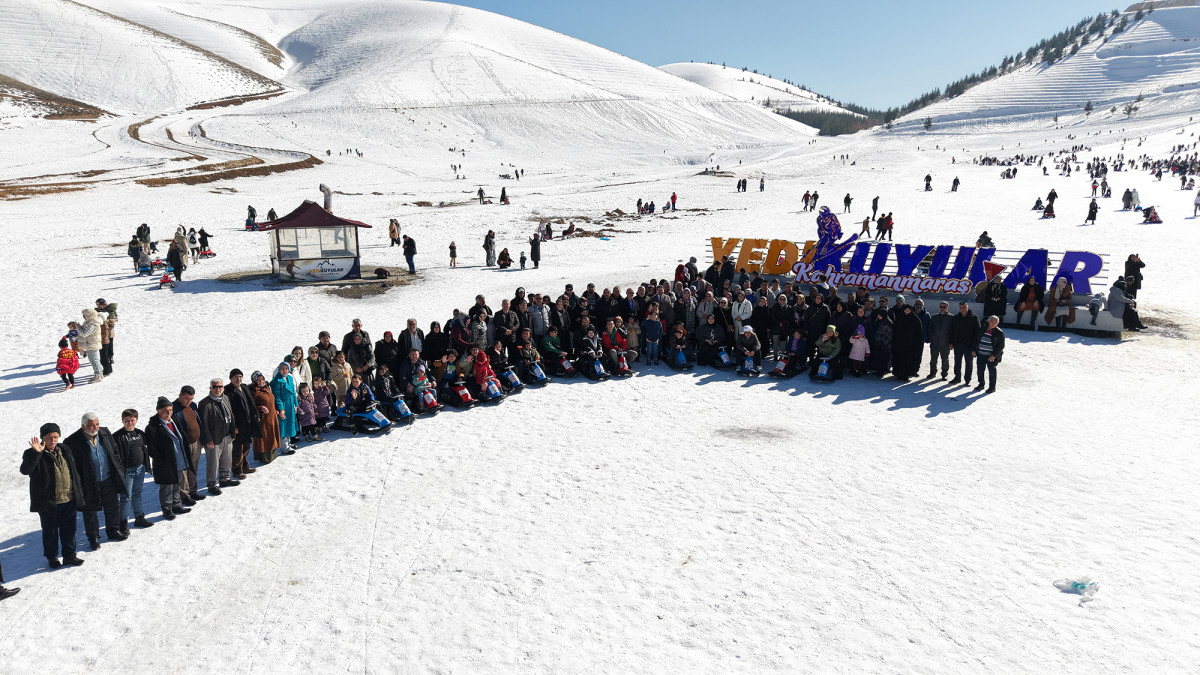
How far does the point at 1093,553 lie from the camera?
7496 mm

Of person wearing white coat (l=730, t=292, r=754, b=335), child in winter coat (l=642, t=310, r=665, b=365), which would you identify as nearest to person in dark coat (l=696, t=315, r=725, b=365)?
person wearing white coat (l=730, t=292, r=754, b=335)

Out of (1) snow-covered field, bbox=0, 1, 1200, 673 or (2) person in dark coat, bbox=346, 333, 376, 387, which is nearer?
(1) snow-covered field, bbox=0, 1, 1200, 673

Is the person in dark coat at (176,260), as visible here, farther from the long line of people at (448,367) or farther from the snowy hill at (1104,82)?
the snowy hill at (1104,82)

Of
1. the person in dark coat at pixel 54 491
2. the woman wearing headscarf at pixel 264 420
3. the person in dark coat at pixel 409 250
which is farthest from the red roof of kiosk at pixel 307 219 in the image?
the person in dark coat at pixel 54 491

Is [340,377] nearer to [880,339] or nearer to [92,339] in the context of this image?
[92,339]

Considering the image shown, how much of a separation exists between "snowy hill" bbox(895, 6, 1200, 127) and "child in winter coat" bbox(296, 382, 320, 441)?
436ft

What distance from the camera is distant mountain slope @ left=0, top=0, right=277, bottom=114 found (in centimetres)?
11138

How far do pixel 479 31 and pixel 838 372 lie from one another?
576 ft

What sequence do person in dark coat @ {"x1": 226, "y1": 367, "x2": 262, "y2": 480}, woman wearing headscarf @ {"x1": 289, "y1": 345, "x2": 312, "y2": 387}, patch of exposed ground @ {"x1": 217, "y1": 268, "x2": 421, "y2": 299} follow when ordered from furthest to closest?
patch of exposed ground @ {"x1": 217, "y1": 268, "x2": 421, "y2": 299} < woman wearing headscarf @ {"x1": 289, "y1": 345, "x2": 312, "y2": 387} < person in dark coat @ {"x1": 226, "y1": 367, "x2": 262, "y2": 480}

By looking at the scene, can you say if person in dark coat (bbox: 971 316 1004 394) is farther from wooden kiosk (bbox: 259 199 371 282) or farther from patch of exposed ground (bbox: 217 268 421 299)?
wooden kiosk (bbox: 259 199 371 282)

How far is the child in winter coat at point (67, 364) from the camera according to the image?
42.0 ft

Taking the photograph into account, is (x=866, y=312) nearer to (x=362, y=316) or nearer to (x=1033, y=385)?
(x=1033, y=385)

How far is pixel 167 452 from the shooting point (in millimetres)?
8180

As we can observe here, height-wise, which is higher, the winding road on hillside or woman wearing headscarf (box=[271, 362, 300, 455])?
the winding road on hillside
